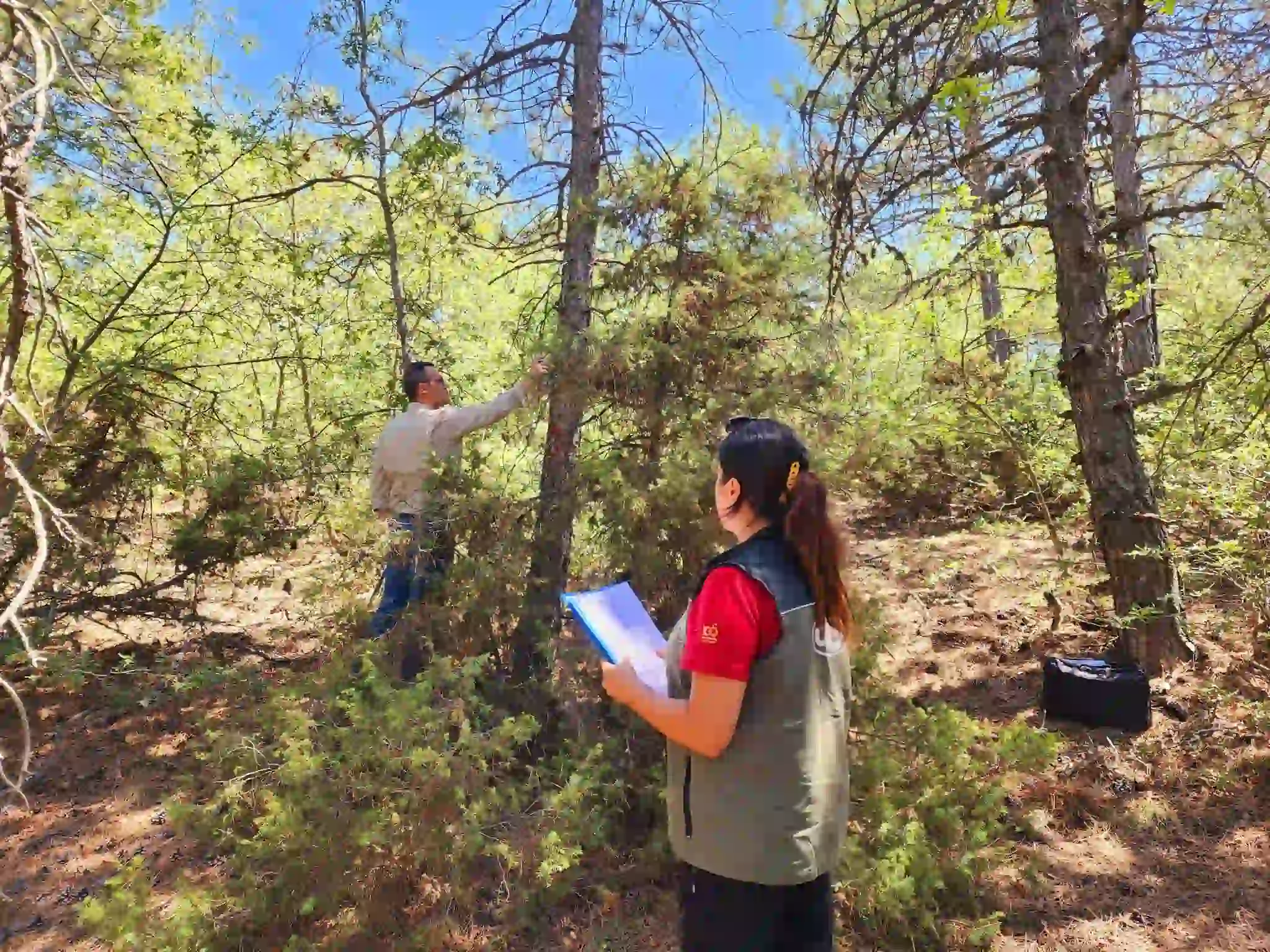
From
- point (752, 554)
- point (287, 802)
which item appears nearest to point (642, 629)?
point (752, 554)

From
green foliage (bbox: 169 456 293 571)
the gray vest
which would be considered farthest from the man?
the gray vest

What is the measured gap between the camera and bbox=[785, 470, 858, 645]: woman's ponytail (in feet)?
5.82

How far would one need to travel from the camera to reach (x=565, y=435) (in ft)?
13.2

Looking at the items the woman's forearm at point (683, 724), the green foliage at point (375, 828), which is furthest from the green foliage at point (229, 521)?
the woman's forearm at point (683, 724)

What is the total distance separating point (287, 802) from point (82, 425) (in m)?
3.80

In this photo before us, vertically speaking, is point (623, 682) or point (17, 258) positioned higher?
point (17, 258)

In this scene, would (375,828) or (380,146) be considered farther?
(380,146)

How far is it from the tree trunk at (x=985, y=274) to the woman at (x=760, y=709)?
352 cm

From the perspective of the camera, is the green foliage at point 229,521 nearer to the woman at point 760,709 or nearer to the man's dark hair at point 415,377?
the man's dark hair at point 415,377

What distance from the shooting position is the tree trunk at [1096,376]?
15.1 ft

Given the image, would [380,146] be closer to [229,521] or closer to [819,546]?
[229,521]

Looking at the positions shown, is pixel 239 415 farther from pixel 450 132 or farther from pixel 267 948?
pixel 267 948

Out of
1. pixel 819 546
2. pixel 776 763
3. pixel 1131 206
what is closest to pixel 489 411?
pixel 819 546

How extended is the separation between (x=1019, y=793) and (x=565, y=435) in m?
2.73
